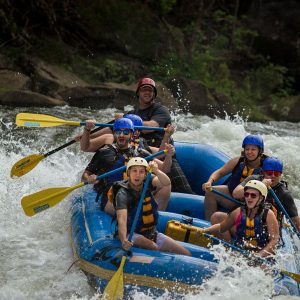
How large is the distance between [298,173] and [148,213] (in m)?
4.71

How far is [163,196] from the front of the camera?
5.53 m

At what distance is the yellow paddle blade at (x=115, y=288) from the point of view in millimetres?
4246

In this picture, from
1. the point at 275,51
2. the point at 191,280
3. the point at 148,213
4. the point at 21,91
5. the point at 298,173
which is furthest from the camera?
the point at 275,51

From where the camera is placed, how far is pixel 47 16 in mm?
12820

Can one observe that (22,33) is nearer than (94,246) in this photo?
No

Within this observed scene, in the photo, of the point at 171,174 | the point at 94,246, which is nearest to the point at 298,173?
the point at 171,174

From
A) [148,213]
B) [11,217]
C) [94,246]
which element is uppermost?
[148,213]

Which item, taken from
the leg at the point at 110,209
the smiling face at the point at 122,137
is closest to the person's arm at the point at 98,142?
the smiling face at the point at 122,137

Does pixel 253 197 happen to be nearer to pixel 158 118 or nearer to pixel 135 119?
pixel 135 119

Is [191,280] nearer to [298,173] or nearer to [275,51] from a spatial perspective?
[298,173]

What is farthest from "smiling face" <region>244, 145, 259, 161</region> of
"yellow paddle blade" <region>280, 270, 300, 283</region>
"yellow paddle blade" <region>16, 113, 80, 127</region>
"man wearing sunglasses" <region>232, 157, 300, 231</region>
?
"yellow paddle blade" <region>16, 113, 80, 127</region>

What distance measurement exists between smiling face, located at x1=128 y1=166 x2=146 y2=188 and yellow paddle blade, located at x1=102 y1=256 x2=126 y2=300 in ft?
2.37

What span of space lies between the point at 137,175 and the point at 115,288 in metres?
0.89

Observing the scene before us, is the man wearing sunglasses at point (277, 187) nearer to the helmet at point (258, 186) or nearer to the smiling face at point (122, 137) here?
the helmet at point (258, 186)
